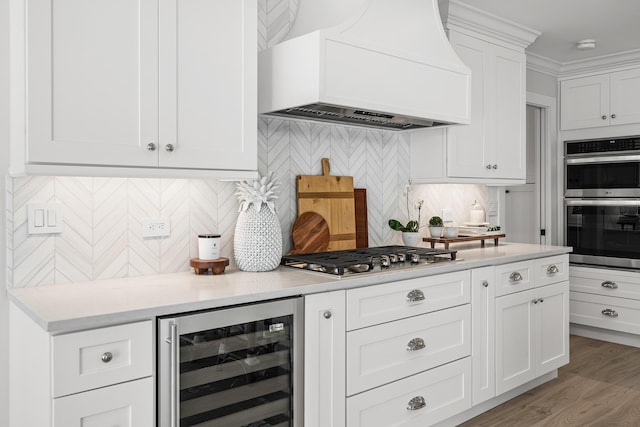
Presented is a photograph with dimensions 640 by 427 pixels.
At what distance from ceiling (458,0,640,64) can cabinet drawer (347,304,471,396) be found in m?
1.94

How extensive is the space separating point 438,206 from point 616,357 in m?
1.93

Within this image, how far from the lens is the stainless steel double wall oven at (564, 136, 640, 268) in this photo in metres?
4.44

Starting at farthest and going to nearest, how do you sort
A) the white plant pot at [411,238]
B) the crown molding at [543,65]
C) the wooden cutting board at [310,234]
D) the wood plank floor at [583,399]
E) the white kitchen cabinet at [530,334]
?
1. the crown molding at [543,65]
2. the white plant pot at [411,238]
3. the white kitchen cabinet at [530,334]
4. the wood plank floor at [583,399]
5. the wooden cutting board at [310,234]

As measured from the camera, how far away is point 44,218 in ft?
6.83

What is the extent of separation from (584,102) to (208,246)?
12.7 ft

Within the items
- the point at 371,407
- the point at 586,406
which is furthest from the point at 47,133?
the point at 586,406

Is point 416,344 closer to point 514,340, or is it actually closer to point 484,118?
point 514,340

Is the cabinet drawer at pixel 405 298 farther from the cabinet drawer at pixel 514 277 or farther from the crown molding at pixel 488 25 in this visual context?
the crown molding at pixel 488 25

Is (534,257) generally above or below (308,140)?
below

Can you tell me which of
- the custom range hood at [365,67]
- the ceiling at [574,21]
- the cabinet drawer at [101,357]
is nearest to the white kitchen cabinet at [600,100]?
the ceiling at [574,21]

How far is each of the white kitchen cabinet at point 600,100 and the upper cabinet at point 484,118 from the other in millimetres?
1241

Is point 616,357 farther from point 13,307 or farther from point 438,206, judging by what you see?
point 13,307

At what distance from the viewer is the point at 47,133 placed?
5.73 ft

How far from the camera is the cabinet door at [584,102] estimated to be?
4645 millimetres
